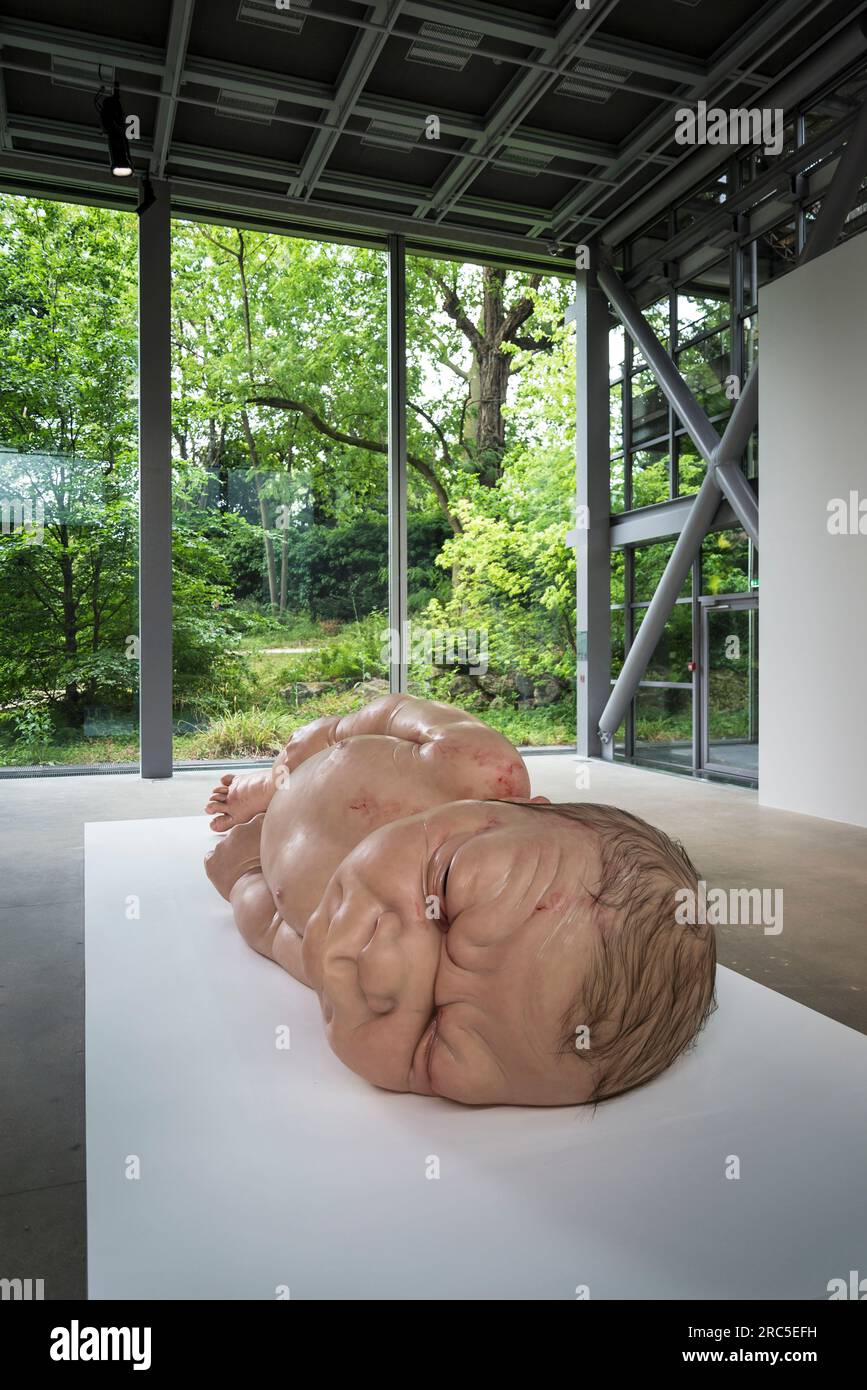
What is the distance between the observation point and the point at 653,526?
971cm

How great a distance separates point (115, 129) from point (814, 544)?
243 inches

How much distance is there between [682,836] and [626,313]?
690 cm

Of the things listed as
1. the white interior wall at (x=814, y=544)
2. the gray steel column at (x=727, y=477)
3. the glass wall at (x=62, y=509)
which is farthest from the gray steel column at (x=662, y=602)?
the glass wall at (x=62, y=509)

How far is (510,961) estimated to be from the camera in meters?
1.48

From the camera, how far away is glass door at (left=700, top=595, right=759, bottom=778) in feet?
27.9

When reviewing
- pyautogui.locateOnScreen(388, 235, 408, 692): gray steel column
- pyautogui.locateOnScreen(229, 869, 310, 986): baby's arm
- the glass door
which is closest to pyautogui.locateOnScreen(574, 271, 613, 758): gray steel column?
the glass door

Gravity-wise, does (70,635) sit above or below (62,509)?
below

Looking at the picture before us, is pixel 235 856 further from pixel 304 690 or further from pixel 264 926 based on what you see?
pixel 304 690

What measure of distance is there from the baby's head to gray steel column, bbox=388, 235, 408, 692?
826 centimetres

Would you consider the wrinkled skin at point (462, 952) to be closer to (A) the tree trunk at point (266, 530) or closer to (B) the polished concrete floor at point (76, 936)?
(B) the polished concrete floor at point (76, 936)

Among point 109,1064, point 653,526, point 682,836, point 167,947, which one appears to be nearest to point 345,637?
point 653,526

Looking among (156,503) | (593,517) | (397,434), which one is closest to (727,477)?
(593,517)

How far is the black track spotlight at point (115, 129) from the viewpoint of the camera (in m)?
6.79
